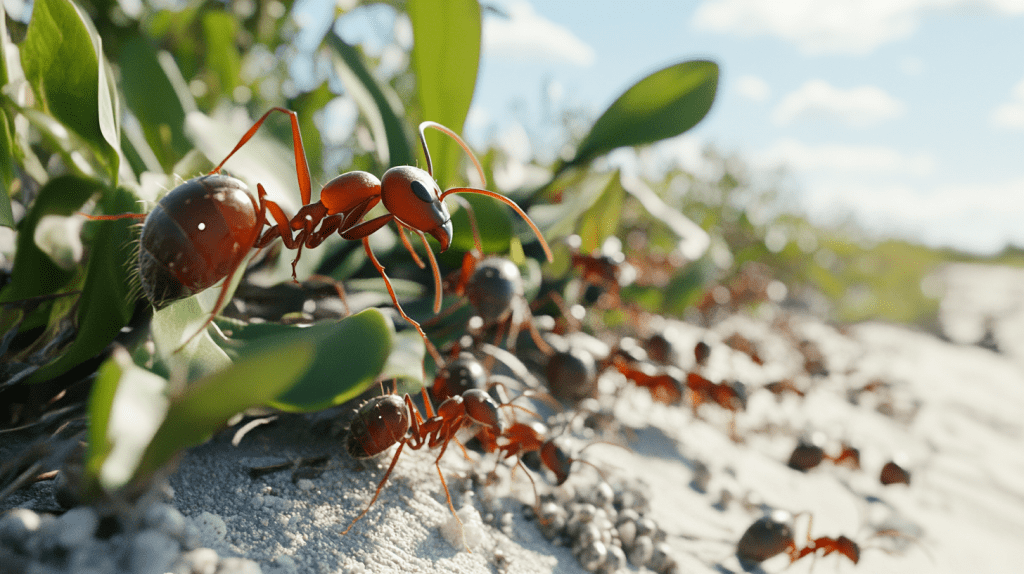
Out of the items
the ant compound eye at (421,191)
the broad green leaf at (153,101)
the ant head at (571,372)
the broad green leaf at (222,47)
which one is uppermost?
the broad green leaf at (222,47)

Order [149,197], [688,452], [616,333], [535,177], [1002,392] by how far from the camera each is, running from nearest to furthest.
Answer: [149,197] → [688,452] → [535,177] → [616,333] → [1002,392]

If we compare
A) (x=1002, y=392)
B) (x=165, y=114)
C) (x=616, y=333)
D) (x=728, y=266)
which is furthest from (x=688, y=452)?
(x=1002, y=392)

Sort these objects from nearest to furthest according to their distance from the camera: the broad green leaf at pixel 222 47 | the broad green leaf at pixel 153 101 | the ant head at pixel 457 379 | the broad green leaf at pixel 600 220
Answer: the ant head at pixel 457 379
the broad green leaf at pixel 153 101
the broad green leaf at pixel 600 220
the broad green leaf at pixel 222 47

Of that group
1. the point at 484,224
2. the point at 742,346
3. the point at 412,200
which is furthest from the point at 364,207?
the point at 742,346

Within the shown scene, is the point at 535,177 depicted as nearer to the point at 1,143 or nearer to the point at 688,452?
the point at 688,452

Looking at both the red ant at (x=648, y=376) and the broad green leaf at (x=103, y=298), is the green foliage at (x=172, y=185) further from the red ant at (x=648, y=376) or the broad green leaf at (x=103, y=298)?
the red ant at (x=648, y=376)

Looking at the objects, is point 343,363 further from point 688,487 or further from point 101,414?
point 688,487

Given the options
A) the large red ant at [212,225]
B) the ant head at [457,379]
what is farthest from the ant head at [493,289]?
the large red ant at [212,225]
